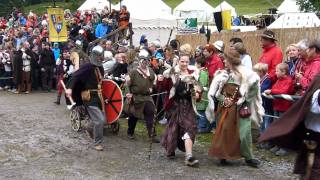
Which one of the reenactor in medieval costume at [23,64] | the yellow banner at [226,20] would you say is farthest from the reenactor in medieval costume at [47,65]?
the yellow banner at [226,20]

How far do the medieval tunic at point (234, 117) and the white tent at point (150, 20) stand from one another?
1314 centimetres

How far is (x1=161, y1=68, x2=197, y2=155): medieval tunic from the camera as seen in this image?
26.6ft

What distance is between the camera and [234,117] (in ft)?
25.6

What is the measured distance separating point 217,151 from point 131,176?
4.36ft

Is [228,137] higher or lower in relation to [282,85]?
lower

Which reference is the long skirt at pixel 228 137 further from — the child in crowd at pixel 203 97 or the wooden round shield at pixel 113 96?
the wooden round shield at pixel 113 96

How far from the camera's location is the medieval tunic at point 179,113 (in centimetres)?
811

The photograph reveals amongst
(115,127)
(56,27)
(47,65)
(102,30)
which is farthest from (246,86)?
(102,30)

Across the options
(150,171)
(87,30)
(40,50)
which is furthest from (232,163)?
(87,30)

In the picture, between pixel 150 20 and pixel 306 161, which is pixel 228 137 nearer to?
pixel 306 161

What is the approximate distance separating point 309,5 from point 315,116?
81.5 ft

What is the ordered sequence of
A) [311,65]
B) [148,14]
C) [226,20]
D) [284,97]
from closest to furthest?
[311,65] → [284,97] → [226,20] → [148,14]

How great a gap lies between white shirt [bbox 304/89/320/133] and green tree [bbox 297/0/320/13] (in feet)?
77.8

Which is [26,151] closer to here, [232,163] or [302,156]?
[232,163]
